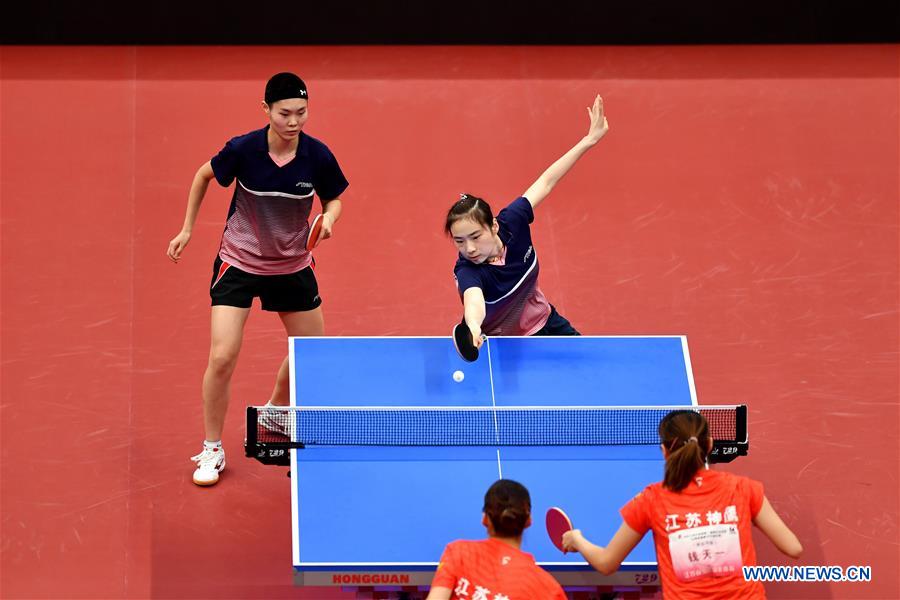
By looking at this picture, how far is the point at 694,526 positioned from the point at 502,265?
5.90 ft

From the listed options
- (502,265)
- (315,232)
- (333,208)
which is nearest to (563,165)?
(502,265)

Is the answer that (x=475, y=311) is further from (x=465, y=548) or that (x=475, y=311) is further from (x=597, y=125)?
(x=465, y=548)

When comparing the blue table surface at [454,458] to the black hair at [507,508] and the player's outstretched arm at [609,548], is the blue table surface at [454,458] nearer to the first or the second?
the player's outstretched arm at [609,548]

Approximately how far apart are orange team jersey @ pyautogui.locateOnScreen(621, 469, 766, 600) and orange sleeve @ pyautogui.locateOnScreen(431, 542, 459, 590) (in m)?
0.65

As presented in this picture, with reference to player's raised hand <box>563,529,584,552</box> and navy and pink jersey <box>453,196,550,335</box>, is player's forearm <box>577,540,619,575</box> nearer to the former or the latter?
player's raised hand <box>563,529,584,552</box>

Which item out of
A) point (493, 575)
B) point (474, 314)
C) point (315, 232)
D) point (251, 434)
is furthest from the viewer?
point (315, 232)

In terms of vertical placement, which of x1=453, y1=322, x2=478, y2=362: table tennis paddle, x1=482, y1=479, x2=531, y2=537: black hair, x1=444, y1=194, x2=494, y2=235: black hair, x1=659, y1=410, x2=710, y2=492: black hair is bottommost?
x1=482, y1=479, x2=531, y2=537: black hair

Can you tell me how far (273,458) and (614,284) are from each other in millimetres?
3518

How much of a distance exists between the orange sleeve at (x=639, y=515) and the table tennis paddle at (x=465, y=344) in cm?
114

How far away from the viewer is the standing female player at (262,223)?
19.3 ft

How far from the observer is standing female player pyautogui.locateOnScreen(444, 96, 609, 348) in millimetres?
5449

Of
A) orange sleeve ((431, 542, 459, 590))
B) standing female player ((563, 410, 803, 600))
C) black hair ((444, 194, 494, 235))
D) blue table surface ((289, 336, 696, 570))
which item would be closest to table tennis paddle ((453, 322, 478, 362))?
blue table surface ((289, 336, 696, 570))

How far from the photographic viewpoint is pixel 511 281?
228 inches
